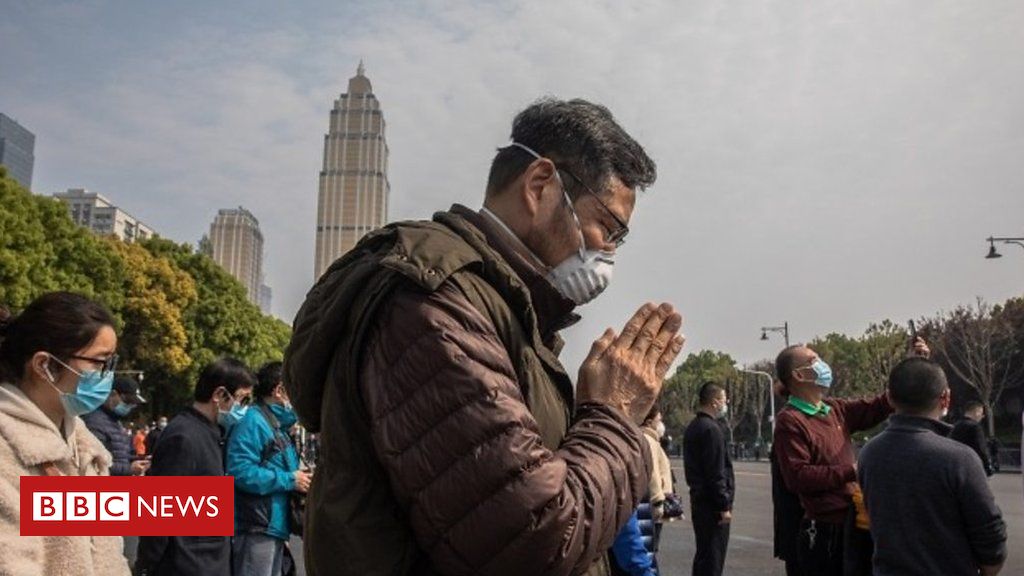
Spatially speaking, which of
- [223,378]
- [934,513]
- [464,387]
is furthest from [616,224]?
[223,378]

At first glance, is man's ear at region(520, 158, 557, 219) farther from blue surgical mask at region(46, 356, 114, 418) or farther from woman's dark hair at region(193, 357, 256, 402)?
woman's dark hair at region(193, 357, 256, 402)

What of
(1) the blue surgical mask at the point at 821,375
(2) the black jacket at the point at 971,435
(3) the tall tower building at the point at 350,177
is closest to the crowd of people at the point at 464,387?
(1) the blue surgical mask at the point at 821,375

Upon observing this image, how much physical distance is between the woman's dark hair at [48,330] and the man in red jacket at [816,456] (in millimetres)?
4189

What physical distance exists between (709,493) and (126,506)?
5.57 meters

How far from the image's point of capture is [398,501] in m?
1.61

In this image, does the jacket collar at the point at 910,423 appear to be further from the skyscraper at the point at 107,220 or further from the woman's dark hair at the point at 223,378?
the skyscraper at the point at 107,220

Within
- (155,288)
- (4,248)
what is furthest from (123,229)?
(4,248)

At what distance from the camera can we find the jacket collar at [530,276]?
194 centimetres

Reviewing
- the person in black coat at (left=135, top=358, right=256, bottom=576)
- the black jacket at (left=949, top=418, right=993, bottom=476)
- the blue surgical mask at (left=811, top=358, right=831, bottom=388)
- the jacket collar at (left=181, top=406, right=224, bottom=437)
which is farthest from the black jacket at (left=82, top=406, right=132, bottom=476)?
the black jacket at (left=949, top=418, right=993, bottom=476)

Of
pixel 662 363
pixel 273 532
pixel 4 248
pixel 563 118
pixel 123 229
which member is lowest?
pixel 273 532

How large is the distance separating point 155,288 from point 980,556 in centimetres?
5093

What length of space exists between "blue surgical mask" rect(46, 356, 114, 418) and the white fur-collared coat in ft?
0.32

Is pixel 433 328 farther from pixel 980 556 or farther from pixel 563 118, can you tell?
pixel 980 556

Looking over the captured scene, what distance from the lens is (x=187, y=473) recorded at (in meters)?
4.95
